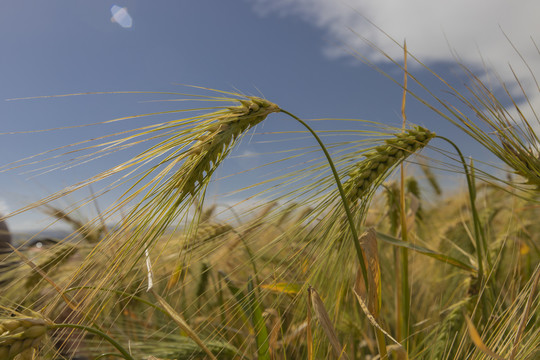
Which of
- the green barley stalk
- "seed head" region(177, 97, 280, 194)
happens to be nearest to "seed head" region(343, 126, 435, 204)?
"seed head" region(177, 97, 280, 194)

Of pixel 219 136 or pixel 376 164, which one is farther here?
pixel 376 164

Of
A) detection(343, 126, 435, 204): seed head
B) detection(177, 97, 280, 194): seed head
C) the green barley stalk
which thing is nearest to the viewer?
the green barley stalk

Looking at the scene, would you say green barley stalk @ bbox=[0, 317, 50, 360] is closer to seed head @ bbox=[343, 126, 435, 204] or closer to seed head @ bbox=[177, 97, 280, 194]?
seed head @ bbox=[177, 97, 280, 194]

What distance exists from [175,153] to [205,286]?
84 centimetres

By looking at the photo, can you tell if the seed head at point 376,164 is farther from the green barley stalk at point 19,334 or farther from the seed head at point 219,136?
the green barley stalk at point 19,334

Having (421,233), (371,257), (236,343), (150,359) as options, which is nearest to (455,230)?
(421,233)

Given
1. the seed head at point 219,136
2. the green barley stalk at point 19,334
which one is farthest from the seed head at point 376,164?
the green barley stalk at point 19,334

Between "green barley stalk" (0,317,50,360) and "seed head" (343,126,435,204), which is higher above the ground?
"seed head" (343,126,435,204)

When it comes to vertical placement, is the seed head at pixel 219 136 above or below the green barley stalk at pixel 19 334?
above

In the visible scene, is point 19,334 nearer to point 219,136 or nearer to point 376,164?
point 219,136

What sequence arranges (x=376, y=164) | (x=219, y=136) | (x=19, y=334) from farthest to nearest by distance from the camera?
(x=376, y=164) → (x=219, y=136) → (x=19, y=334)

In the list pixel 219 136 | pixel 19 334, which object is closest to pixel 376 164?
pixel 219 136

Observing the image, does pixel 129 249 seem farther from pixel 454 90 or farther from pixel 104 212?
pixel 454 90

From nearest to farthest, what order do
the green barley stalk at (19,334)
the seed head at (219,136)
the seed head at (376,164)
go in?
the green barley stalk at (19,334), the seed head at (219,136), the seed head at (376,164)
